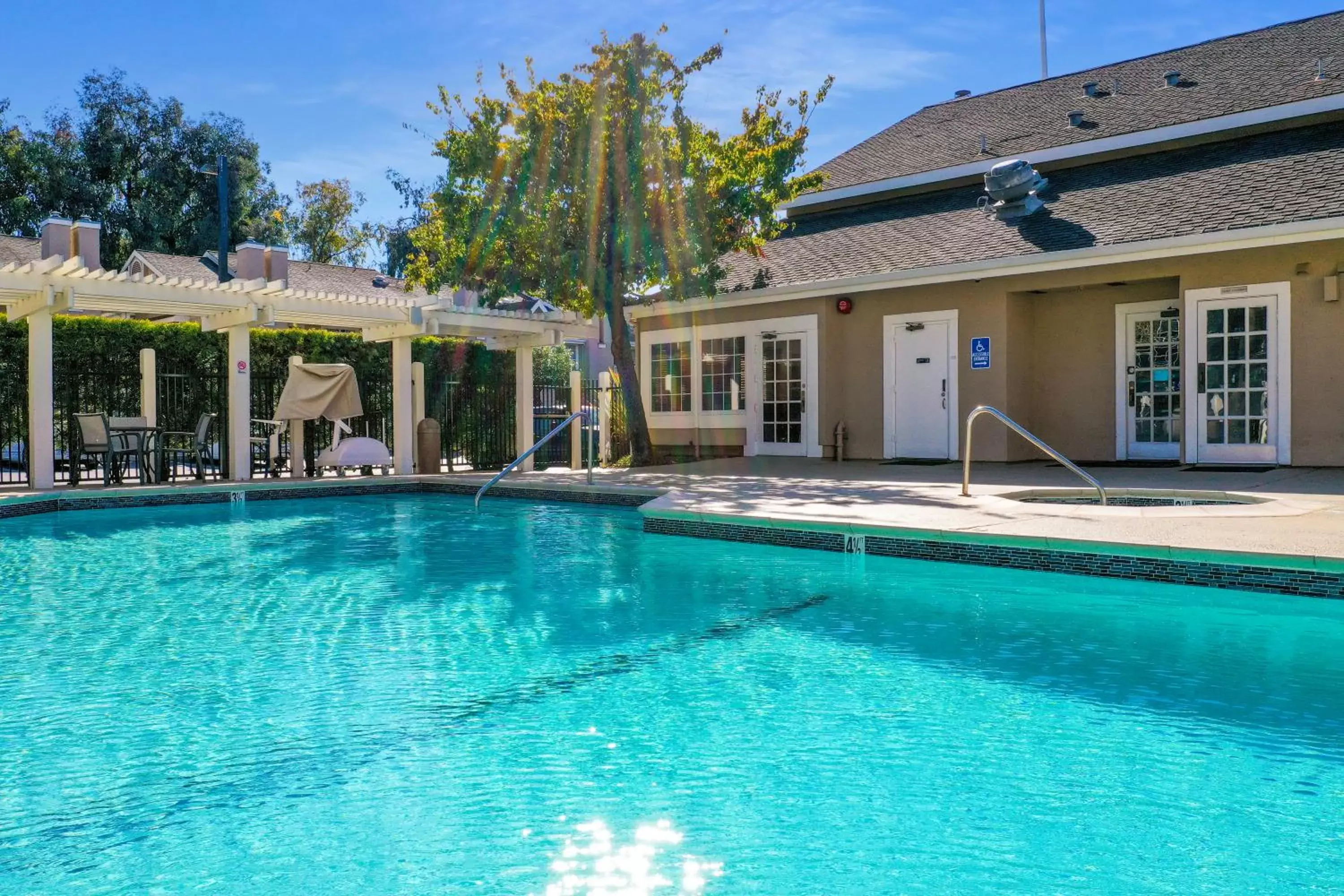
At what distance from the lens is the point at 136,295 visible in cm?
1223

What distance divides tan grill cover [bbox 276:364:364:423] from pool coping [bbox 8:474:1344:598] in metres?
1.95

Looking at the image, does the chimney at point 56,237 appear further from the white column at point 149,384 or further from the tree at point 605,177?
the tree at point 605,177

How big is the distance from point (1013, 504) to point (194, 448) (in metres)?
10.8

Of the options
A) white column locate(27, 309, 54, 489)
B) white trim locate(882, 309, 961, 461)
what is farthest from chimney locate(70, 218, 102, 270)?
white trim locate(882, 309, 961, 461)

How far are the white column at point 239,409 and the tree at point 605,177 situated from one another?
2902 mm

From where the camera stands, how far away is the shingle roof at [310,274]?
26844 mm

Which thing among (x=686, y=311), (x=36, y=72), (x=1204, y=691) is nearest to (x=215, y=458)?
(x=686, y=311)

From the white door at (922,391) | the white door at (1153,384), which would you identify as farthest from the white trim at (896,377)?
the white door at (1153,384)

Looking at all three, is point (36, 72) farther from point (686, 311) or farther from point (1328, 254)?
point (1328, 254)

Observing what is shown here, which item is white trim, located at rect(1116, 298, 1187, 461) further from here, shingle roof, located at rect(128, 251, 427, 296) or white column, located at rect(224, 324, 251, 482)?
shingle roof, located at rect(128, 251, 427, 296)

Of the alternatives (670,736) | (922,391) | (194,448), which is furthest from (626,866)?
(194,448)

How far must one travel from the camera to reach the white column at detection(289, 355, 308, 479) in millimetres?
14273

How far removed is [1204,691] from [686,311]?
42.7 feet

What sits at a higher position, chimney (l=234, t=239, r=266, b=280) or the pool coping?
chimney (l=234, t=239, r=266, b=280)
